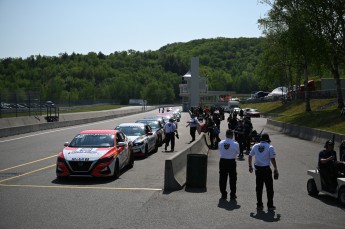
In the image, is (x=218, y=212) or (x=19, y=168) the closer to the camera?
(x=218, y=212)

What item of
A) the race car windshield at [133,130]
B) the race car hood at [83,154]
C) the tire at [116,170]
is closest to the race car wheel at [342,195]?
the tire at [116,170]

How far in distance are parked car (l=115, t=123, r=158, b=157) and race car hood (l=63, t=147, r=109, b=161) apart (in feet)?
18.1

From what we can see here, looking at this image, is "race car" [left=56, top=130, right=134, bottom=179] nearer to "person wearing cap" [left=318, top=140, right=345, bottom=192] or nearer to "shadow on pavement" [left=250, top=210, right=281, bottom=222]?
"shadow on pavement" [left=250, top=210, right=281, bottom=222]

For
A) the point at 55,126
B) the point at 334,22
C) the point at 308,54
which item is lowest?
the point at 55,126

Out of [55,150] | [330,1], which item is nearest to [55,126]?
[55,150]

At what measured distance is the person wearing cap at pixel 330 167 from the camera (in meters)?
11.3

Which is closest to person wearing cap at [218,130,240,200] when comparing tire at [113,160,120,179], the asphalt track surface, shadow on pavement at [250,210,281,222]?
the asphalt track surface

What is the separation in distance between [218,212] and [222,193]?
4.55 ft

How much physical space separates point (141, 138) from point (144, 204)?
10.2 metres

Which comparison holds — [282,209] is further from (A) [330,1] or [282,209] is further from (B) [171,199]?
(A) [330,1]

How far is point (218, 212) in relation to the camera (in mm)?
10148

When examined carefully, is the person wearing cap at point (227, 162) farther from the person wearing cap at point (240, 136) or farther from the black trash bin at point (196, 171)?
the person wearing cap at point (240, 136)

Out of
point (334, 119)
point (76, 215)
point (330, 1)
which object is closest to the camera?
point (76, 215)

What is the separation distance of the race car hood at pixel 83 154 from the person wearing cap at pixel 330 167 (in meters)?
6.25
